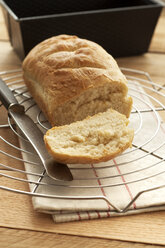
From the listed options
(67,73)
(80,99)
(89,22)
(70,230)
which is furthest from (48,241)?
(89,22)

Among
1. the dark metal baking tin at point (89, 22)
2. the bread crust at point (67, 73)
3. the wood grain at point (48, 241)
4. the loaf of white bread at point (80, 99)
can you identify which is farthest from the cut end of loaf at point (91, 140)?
the dark metal baking tin at point (89, 22)

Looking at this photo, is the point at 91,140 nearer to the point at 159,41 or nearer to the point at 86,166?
the point at 86,166

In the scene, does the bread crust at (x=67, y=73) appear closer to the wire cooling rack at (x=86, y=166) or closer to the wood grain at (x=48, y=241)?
the wire cooling rack at (x=86, y=166)

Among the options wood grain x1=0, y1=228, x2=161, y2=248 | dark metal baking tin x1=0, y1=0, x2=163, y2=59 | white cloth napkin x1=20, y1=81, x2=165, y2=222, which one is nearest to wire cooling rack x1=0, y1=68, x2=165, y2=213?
white cloth napkin x1=20, y1=81, x2=165, y2=222

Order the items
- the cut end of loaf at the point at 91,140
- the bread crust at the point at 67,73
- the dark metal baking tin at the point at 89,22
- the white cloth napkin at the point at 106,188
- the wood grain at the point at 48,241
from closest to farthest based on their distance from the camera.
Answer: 1. the wood grain at the point at 48,241
2. the white cloth napkin at the point at 106,188
3. the cut end of loaf at the point at 91,140
4. the bread crust at the point at 67,73
5. the dark metal baking tin at the point at 89,22

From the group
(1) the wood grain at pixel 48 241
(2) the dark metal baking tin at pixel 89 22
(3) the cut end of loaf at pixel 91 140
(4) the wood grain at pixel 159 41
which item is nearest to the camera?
(1) the wood grain at pixel 48 241

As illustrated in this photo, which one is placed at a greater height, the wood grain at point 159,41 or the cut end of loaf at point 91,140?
the cut end of loaf at point 91,140

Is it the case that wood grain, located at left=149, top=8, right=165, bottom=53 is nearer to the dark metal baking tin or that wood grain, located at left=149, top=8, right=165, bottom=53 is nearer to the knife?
the dark metal baking tin

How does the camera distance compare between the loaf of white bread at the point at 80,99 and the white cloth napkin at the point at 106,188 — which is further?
the loaf of white bread at the point at 80,99
